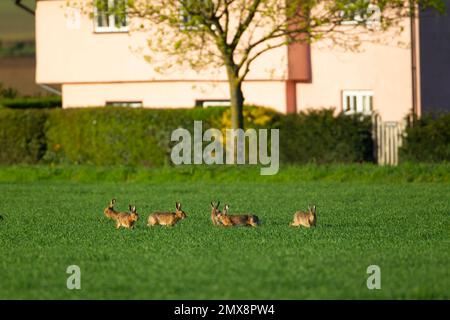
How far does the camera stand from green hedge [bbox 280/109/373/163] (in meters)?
38.3

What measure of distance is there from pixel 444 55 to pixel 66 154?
1107 centimetres

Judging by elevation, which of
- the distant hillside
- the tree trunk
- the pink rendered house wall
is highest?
the distant hillside

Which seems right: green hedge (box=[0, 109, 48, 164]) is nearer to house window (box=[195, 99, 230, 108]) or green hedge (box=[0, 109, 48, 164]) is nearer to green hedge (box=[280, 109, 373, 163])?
house window (box=[195, 99, 230, 108])

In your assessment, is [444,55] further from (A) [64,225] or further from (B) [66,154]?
(A) [64,225]

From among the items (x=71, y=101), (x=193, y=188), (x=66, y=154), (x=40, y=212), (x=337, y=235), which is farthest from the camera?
(x=71, y=101)

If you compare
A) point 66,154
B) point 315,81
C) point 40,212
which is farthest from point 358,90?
point 40,212

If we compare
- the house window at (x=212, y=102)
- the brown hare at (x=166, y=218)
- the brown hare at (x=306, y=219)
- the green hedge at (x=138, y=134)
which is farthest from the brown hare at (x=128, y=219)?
the house window at (x=212, y=102)

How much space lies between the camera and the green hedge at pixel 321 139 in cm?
3828

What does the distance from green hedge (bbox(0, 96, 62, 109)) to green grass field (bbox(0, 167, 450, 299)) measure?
55.4ft

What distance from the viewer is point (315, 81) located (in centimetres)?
4322
